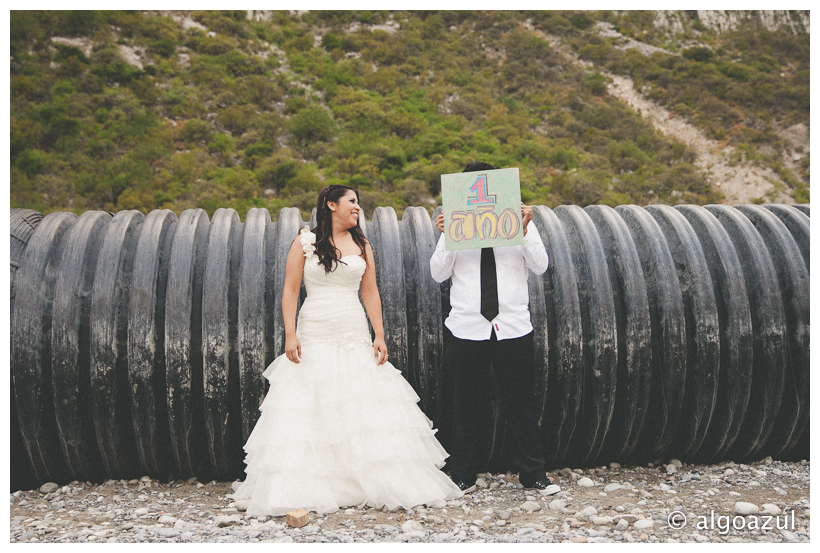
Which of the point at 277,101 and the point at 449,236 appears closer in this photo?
the point at 449,236

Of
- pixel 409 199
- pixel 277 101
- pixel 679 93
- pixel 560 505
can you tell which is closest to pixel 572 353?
pixel 560 505

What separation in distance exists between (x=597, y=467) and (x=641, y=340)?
3.39 feet

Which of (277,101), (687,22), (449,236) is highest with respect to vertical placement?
(687,22)

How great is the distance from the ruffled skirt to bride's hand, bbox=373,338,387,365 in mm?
36

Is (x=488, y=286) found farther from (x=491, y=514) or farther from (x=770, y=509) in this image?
(x=770, y=509)

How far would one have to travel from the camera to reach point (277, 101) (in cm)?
2183

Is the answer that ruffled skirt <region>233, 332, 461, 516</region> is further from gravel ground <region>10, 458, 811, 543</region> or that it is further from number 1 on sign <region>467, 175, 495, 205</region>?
number 1 on sign <region>467, 175, 495, 205</region>

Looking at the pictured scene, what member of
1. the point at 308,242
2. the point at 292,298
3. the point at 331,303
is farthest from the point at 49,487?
the point at 308,242

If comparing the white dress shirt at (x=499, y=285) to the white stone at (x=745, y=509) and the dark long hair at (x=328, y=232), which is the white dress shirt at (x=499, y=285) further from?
the white stone at (x=745, y=509)

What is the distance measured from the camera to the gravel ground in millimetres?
2842

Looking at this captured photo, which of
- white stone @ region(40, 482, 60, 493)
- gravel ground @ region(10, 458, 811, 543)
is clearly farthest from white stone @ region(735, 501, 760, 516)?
white stone @ region(40, 482, 60, 493)

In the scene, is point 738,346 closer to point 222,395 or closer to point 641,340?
point 641,340

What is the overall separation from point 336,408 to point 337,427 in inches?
4.3

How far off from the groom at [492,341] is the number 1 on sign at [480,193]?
95 mm
